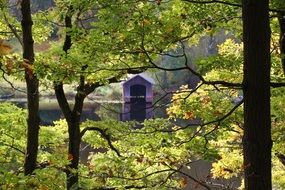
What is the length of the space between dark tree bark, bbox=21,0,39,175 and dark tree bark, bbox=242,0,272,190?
161 inches

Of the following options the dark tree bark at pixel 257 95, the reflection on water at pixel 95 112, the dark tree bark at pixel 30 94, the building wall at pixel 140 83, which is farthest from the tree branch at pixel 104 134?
the building wall at pixel 140 83

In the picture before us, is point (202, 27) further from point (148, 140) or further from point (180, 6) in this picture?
point (148, 140)

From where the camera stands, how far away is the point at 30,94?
733 centimetres

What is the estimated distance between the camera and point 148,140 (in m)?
8.38

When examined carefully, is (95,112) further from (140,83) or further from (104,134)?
(104,134)

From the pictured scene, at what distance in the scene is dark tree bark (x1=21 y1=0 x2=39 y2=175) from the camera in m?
7.04

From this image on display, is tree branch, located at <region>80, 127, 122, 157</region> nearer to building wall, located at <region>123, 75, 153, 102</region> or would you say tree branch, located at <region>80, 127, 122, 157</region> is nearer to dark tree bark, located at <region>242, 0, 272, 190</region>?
dark tree bark, located at <region>242, 0, 272, 190</region>

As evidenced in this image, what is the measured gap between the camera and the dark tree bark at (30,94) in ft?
23.1

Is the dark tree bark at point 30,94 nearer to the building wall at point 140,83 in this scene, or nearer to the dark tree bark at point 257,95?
the dark tree bark at point 257,95

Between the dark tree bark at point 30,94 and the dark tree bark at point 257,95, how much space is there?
161 inches

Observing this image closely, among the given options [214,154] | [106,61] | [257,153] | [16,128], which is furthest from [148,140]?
[257,153]

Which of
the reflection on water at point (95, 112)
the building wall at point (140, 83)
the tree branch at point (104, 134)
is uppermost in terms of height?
the building wall at point (140, 83)

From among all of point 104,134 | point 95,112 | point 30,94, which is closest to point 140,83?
point 95,112

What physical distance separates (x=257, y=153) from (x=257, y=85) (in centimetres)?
67
